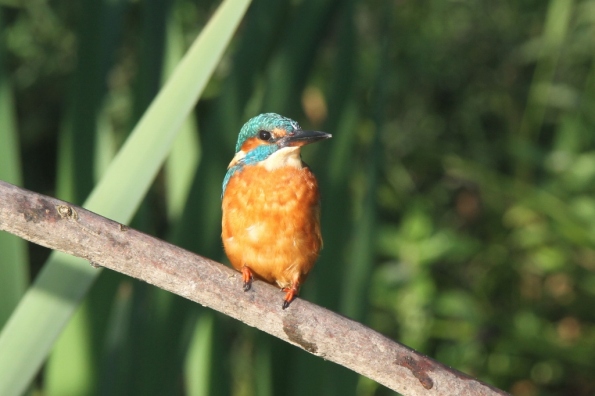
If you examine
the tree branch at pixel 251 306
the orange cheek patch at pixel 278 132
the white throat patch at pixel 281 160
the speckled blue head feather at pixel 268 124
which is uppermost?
the speckled blue head feather at pixel 268 124

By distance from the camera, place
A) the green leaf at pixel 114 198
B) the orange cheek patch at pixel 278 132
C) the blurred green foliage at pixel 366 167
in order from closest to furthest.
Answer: the green leaf at pixel 114 198 < the blurred green foliage at pixel 366 167 < the orange cheek patch at pixel 278 132

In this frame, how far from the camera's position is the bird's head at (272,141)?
1.48 meters

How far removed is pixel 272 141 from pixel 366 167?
1.17 feet

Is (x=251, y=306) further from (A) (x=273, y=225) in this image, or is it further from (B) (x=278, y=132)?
(B) (x=278, y=132)

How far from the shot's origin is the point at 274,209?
1467 millimetres

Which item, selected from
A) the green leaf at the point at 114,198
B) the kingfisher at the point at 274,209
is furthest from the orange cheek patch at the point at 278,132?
the green leaf at the point at 114,198

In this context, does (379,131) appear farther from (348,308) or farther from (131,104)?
(131,104)

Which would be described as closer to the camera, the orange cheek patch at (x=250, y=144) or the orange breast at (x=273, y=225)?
the orange breast at (x=273, y=225)

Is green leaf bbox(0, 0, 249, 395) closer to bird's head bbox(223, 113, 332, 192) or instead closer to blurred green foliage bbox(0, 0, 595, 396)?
blurred green foliage bbox(0, 0, 595, 396)

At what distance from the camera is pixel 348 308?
1.70 metres

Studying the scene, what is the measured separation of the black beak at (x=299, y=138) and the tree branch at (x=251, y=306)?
390mm

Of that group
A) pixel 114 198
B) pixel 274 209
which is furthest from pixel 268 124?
pixel 114 198

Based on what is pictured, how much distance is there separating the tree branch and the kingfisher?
309 mm

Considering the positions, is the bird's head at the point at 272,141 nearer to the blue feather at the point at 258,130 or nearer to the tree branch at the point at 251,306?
the blue feather at the point at 258,130
